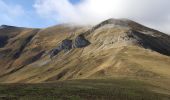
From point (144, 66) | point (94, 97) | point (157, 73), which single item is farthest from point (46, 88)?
point (144, 66)

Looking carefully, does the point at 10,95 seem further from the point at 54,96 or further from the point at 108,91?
the point at 108,91

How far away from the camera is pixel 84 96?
2032 inches

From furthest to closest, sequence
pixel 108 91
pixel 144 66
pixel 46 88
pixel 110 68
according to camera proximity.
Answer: pixel 110 68 < pixel 144 66 < pixel 108 91 < pixel 46 88

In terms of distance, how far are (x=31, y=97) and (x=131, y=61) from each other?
399 ft

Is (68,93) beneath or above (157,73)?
above

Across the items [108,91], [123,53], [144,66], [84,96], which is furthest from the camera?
[123,53]

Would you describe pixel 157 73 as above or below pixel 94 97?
below

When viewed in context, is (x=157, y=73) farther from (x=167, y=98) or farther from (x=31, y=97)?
(x=31, y=97)

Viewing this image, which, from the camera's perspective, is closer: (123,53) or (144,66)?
(144,66)

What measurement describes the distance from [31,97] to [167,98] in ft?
84.9

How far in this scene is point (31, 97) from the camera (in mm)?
46562

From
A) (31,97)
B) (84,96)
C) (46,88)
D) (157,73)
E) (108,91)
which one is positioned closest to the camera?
(31,97)

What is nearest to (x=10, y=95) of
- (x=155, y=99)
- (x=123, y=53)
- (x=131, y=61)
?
(x=155, y=99)

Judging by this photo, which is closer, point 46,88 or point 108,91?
point 46,88
